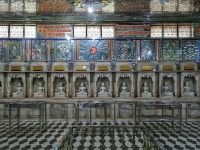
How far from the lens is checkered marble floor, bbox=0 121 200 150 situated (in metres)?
4.17

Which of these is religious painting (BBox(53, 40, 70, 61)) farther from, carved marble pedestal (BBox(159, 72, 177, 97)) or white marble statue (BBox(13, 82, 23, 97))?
carved marble pedestal (BBox(159, 72, 177, 97))

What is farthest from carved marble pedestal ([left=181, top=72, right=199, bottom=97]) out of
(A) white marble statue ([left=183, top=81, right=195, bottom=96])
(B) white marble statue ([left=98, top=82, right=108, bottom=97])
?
(B) white marble statue ([left=98, top=82, right=108, bottom=97])

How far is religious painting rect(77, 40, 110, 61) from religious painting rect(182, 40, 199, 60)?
289 cm

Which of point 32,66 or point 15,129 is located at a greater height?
point 32,66

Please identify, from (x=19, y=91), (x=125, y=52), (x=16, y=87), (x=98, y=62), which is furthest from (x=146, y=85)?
(x=16, y=87)

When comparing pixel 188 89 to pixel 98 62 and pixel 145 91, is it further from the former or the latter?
pixel 98 62

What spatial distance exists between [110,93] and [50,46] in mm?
2877

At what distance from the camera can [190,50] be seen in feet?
22.3

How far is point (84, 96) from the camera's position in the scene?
21.7ft

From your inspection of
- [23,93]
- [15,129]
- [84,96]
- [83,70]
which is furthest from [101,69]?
[15,129]

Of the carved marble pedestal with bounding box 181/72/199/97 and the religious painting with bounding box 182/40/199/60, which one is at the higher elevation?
the religious painting with bounding box 182/40/199/60

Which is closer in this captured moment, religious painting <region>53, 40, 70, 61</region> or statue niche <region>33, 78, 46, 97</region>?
statue niche <region>33, 78, 46, 97</region>

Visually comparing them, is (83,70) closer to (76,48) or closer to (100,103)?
(76,48)

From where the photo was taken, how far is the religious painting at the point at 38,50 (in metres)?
6.78
